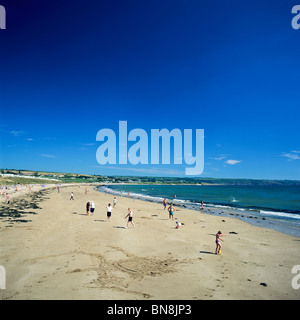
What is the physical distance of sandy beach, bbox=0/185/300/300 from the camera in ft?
27.2

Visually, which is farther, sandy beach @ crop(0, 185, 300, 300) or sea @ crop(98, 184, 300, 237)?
sea @ crop(98, 184, 300, 237)

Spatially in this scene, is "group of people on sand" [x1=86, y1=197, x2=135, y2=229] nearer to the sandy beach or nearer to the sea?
the sandy beach

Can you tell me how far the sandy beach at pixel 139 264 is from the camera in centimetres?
828

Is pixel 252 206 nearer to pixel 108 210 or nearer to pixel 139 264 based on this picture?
pixel 108 210

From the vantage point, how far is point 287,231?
21.8 meters

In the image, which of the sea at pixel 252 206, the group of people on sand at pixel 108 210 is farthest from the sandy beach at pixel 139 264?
the sea at pixel 252 206

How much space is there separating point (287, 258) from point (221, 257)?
4608mm

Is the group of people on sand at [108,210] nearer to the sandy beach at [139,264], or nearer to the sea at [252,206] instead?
the sandy beach at [139,264]

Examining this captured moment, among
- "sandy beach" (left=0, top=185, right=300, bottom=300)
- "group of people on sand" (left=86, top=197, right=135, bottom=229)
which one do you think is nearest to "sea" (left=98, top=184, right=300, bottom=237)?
"sandy beach" (left=0, top=185, right=300, bottom=300)

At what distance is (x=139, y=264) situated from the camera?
432 inches

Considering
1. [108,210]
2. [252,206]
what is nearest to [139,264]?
[108,210]
